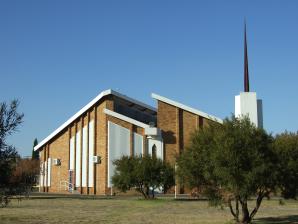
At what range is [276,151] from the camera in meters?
19.6

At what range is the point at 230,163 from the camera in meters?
18.7

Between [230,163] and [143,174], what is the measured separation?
20982mm

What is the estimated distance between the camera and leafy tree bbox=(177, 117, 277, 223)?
1866 cm

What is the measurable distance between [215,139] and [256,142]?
62.3 inches

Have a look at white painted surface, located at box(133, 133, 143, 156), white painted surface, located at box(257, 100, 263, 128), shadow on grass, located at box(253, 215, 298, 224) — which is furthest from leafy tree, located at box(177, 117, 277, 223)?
white painted surface, located at box(133, 133, 143, 156)

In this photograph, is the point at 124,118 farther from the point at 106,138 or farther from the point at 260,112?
the point at 260,112

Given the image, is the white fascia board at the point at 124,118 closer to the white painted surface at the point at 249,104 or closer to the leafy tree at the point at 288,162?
the white painted surface at the point at 249,104

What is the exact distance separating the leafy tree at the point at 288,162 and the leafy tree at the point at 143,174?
64.7 ft

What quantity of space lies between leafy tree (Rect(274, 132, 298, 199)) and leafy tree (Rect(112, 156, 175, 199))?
776 inches

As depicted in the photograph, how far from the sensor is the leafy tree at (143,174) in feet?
129

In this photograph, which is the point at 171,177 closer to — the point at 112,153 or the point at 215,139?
the point at 112,153

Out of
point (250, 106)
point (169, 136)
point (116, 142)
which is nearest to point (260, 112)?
point (250, 106)

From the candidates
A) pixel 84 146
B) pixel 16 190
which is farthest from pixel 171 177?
pixel 16 190

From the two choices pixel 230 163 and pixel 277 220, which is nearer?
pixel 230 163
